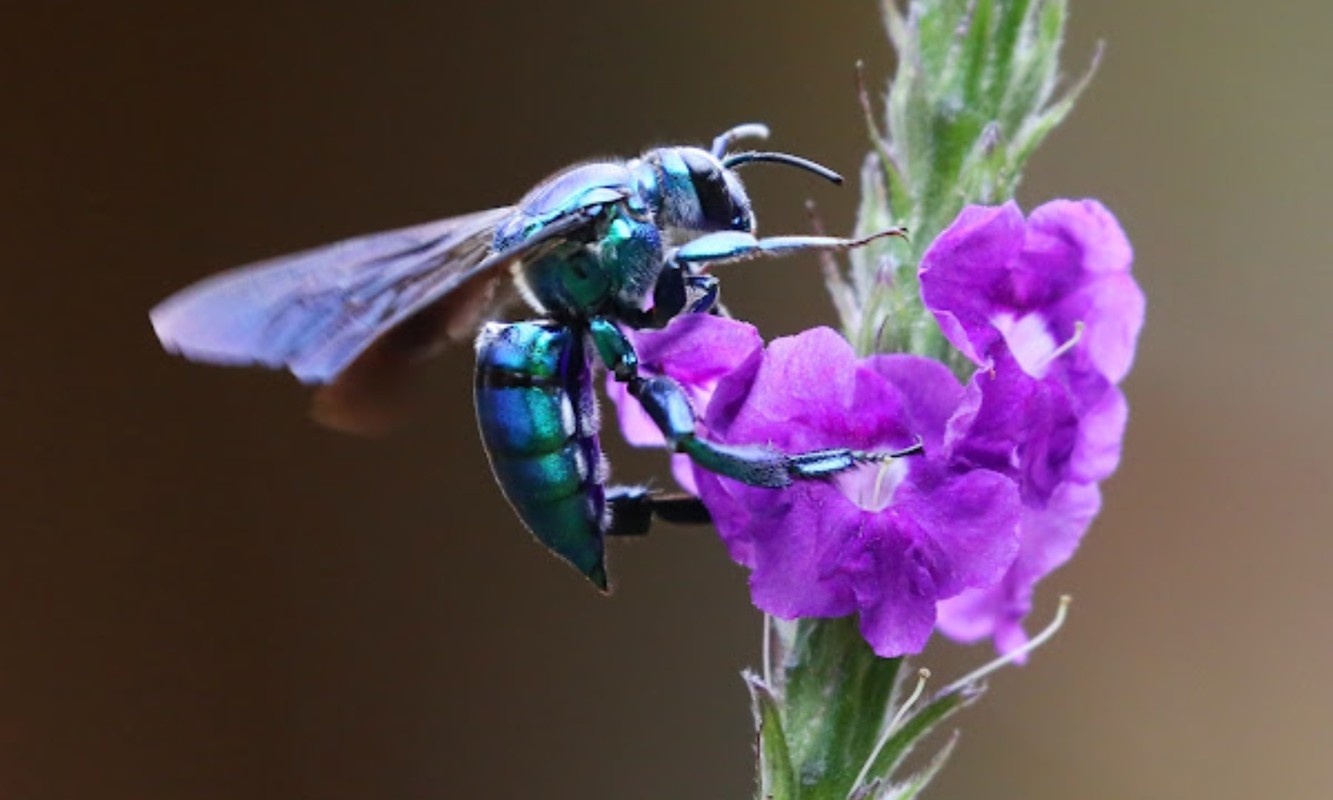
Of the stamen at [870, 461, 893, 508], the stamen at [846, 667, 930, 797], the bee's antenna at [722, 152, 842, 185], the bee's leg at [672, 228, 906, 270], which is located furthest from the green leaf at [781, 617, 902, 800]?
the bee's antenna at [722, 152, 842, 185]

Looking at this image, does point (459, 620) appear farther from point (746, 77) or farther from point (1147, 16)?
point (1147, 16)

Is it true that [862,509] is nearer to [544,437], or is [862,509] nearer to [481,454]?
[544,437]

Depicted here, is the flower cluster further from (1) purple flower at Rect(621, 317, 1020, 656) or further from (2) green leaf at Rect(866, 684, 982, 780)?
(2) green leaf at Rect(866, 684, 982, 780)

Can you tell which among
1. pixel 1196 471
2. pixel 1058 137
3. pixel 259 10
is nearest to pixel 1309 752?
pixel 1196 471

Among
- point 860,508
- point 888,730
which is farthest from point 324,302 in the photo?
point 888,730

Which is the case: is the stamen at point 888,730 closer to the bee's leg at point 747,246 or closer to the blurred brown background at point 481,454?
the bee's leg at point 747,246

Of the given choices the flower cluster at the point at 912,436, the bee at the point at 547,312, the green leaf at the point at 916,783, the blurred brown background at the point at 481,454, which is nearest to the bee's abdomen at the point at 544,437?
the bee at the point at 547,312

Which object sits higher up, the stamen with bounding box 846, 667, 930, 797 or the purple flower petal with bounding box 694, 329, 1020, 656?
the purple flower petal with bounding box 694, 329, 1020, 656
